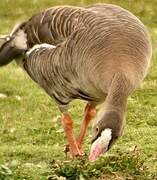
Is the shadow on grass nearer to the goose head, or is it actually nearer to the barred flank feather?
the goose head

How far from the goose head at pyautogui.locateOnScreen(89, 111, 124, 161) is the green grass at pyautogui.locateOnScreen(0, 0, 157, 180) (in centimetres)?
17

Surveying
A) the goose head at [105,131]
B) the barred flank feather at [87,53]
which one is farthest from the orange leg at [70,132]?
Answer: the goose head at [105,131]

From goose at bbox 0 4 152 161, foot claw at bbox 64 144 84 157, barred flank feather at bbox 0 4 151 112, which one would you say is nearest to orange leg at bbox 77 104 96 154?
goose at bbox 0 4 152 161

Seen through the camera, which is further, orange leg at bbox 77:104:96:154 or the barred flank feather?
orange leg at bbox 77:104:96:154

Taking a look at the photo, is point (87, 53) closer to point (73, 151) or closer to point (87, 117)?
point (73, 151)

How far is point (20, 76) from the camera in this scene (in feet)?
52.6

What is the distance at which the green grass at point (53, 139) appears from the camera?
748 cm

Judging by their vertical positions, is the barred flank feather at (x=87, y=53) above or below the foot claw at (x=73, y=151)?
above

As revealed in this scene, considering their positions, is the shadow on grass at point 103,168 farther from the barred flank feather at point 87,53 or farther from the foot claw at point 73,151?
the foot claw at point 73,151

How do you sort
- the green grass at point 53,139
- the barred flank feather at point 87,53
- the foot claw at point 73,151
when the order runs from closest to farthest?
the green grass at point 53,139
the barred flank feather at point 87,53
the foot claw at point 73,151

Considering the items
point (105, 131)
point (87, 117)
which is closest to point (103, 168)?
point (105, 131)

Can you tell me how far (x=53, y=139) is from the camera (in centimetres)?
1153

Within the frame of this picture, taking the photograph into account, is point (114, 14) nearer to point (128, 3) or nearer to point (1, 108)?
point (1, 108)

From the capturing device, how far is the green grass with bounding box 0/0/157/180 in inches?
295
